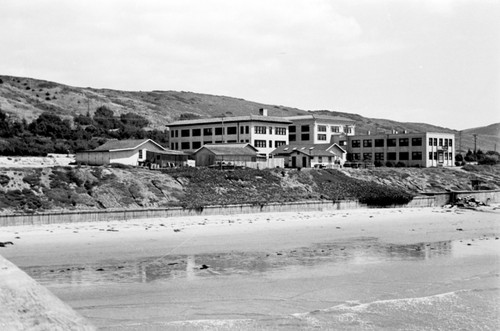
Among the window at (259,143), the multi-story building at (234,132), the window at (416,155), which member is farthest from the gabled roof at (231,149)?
the window at (416,155)

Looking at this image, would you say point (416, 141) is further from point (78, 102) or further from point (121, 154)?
point (78, 102)

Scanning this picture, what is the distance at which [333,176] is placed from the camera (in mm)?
62875

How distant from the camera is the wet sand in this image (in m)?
15.9

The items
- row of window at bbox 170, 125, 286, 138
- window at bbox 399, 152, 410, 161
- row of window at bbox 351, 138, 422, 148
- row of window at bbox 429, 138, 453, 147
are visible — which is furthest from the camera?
window at bbox 399, 152, 410, 161

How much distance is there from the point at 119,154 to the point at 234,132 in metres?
26.5

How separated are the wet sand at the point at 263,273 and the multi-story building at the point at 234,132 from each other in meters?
43.2

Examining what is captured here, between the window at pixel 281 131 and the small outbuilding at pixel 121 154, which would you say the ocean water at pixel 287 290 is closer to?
the small outbuilding at pixel 121 154

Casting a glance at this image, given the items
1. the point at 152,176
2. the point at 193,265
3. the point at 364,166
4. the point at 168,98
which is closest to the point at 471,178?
the point at 364,166

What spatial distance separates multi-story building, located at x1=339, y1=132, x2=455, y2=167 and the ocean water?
62.4m

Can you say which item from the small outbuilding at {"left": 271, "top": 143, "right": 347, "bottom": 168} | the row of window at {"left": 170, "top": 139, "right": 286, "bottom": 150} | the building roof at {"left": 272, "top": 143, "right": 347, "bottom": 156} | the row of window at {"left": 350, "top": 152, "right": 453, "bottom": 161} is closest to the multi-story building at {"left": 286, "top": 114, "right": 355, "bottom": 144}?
the row of window at {"left": 350, "top": 152, "right": 453, "bottom": 161}

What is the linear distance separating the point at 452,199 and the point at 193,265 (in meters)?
40.9

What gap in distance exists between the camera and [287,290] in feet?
61.9

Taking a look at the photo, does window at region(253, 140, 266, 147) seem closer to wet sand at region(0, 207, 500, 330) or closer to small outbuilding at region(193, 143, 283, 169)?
small outbuilding at region(193, 143, 283, 169)

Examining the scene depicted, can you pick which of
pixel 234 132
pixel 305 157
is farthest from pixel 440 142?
pixel 234 132
